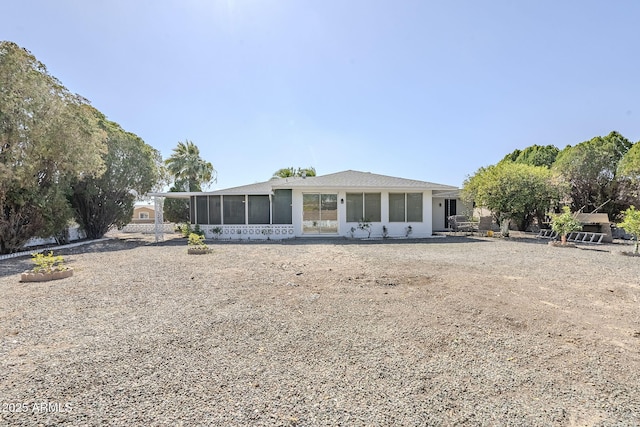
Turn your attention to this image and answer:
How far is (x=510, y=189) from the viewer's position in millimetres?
15242

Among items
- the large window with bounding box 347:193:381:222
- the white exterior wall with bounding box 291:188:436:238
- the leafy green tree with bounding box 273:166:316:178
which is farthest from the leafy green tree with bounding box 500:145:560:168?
the leafy green tree with bounding box 273:166:316:178

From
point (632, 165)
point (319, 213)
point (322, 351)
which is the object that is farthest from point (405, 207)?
point (632, 165)

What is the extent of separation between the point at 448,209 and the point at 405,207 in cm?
806

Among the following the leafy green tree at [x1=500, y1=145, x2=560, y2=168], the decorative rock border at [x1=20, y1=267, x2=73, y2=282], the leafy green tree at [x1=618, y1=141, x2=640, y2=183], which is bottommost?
the decorative rock border at [x1=20, y1=267, x2=73, y2=282]

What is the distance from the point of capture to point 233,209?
1535 cm

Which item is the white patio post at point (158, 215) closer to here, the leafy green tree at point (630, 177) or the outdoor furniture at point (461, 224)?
the outdoor furniture at point (461, 224)

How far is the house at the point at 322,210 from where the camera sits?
14844 millimetres

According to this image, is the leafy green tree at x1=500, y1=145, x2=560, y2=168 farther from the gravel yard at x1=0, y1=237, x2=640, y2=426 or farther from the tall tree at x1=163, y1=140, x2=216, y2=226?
the tall tree at x1=163, y1=140, x2=216, y2=226

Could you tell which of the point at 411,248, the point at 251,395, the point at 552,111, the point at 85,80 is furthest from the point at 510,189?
the point at 85,80

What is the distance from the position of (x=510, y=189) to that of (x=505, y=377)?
600 inches

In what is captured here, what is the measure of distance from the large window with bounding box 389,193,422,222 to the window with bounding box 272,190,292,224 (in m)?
5.14

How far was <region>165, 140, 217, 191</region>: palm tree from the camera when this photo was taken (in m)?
23.9

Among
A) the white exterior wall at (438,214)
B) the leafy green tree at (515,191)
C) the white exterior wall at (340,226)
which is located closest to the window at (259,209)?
the white exterior wall at (340,226)

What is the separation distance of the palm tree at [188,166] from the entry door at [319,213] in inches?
515
